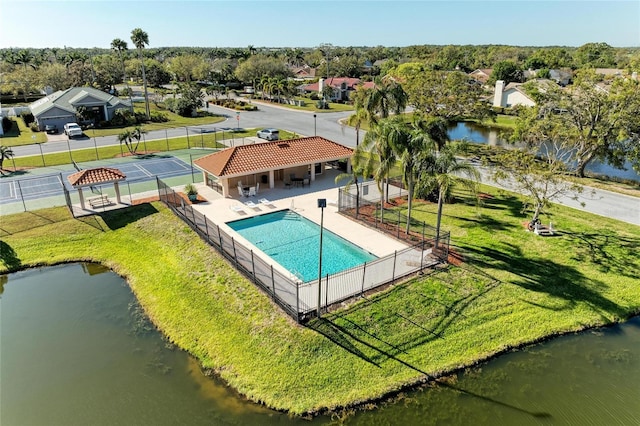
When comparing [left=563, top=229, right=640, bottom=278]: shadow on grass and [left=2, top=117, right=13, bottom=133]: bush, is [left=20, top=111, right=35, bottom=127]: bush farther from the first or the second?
[left=563, top=229, right=640, bottom=278]: shadow on grass

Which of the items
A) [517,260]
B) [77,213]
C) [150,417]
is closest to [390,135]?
[517,260]

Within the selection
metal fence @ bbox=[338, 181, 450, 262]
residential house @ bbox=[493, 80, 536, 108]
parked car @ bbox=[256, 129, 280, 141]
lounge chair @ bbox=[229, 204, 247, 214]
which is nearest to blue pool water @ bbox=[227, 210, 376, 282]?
lounge chair @ bbox=[229, 204, 247, 214]

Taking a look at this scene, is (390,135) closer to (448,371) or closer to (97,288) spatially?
(448,371)

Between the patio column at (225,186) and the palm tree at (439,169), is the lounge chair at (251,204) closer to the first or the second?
the patio column at (225,186)

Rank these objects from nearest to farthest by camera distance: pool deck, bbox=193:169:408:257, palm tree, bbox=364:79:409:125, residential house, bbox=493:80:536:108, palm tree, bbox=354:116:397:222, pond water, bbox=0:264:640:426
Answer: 1. pond water, bbox=0:264:640:426
2. palm tree, bbox=354:116:397:222
3. pool deck, bbox=193:169:408:257
4. palm tree, bbox=364:79:409:125
5. residential house, bbox=493:80:536:108

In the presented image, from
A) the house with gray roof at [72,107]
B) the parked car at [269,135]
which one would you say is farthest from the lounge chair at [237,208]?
the house with gray roof at [72,107]

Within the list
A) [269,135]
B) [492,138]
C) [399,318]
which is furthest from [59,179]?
[492,138]

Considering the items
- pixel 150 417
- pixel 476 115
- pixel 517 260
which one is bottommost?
pixel 150 417
